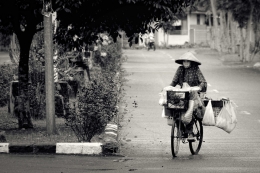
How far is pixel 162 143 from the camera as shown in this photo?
41.5 feet

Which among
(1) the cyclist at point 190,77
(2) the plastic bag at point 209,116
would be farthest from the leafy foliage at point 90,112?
(2) the plastic bag at point 209,116

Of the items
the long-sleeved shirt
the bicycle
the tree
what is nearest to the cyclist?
the long-sleeved shirt

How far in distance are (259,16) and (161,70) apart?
39.0 feet

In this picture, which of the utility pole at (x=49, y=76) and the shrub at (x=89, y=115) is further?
the utility pole at (x=49, y=76)

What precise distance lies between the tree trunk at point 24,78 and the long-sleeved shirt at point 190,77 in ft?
10.4

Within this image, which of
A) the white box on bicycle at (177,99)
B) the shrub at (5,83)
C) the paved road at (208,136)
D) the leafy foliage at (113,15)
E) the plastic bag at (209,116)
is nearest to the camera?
the paved road at (208,136)

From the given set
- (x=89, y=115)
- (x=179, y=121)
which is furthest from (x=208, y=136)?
(x=89, y=115)

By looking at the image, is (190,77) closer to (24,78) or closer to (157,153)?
(157,153)

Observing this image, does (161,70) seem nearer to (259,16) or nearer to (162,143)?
(259,16)

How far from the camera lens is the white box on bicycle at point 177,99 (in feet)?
35.3

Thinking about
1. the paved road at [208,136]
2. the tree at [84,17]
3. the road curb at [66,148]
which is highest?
the tree at [84,17]

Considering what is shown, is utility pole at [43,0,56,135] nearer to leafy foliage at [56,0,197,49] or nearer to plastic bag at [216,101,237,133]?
leafy foliage at [56,0,197,49]

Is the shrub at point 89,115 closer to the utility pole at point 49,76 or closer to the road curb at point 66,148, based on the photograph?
the utility pole at point 49,76

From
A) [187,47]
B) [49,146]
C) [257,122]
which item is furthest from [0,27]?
[187,47]
